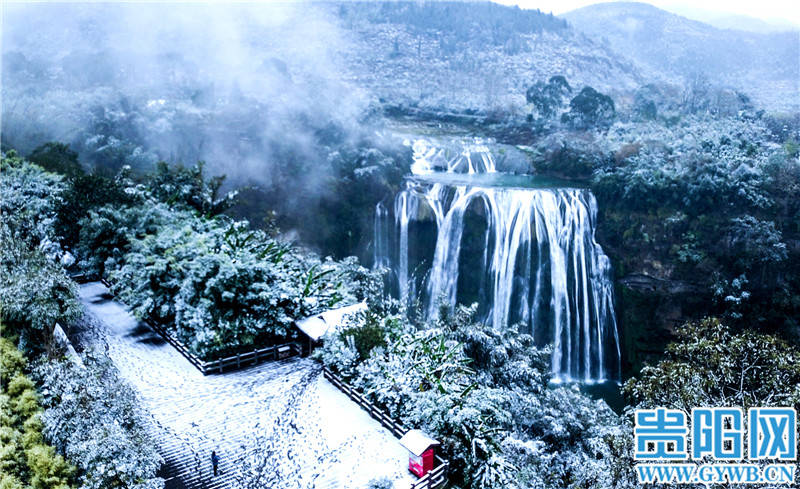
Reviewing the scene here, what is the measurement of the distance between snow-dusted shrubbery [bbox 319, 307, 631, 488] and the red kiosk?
575 mm

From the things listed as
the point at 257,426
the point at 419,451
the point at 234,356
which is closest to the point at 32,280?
the point at 234,356

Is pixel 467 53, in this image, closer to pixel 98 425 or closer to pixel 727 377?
pixel 727 377

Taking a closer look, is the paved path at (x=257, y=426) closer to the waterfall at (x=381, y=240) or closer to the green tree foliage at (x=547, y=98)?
the waterfall at (x=381, y=240)

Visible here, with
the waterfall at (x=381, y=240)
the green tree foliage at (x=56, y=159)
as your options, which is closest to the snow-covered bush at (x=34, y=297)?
the green tree foliage at (x=56, y=159)

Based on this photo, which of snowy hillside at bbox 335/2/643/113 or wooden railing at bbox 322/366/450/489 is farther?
snowy hillside at bbox 335/2/643/113

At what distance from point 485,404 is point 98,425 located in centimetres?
656

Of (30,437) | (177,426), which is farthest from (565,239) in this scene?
(30,437)

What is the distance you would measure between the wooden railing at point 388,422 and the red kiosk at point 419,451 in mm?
127

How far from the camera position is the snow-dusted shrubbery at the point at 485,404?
9.37 metres

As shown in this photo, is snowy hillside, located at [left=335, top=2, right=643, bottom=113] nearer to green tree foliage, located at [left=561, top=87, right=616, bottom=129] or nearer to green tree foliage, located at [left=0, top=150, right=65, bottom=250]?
green tree foliage, located at [left=561, top=87, right=616, bottom=129]

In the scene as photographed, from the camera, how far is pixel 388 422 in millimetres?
10516

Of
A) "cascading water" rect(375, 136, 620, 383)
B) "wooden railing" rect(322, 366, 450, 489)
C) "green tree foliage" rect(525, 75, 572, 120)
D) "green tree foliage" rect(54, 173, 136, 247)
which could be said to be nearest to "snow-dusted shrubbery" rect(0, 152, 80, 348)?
"green tree foliage" rect(54, 173, 136, 247)

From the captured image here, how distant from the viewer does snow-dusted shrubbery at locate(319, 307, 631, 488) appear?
30.7 ft

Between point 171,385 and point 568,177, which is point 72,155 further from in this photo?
point 568,177
